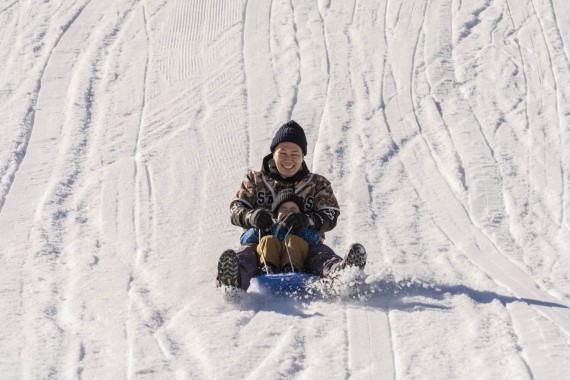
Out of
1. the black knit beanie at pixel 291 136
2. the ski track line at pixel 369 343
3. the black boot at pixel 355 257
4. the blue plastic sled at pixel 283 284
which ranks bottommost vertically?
the ski track line at pixel 369 343

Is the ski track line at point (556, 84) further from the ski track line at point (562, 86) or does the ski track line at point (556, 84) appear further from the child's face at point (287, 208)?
the child's face at point (287, 208)

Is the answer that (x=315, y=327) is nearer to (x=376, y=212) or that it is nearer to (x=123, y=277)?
(x=123, y=277)

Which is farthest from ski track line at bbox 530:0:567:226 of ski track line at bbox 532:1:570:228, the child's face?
the child's face

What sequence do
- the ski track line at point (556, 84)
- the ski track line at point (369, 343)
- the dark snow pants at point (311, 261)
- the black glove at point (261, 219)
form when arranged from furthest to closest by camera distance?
the ski track line at point (556, 84) → the black glove at point (261, 219) → the dark snow pants at point (311, 261) → the ski track line at point (369, 343)

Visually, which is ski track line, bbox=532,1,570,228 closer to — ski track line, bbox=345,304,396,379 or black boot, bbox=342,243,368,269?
black boot, bbox=342,243,368,269

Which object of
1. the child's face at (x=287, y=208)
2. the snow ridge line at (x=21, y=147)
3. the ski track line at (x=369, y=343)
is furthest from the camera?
the snow ridge line at (x=21, y=147)

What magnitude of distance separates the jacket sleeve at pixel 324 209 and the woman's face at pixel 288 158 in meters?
0.18

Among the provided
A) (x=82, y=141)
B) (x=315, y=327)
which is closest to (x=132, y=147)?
(x=82, y=141)

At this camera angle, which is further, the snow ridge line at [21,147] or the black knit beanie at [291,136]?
the snow ridge line at [21,147]

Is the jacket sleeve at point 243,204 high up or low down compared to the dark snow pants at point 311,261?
up

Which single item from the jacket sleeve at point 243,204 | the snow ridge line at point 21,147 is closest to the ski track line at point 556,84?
the jacket sleeve at point 243,204

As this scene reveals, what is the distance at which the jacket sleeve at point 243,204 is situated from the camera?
5750 mm

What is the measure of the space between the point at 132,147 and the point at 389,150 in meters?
2.01

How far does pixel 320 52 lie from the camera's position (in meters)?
10.0
